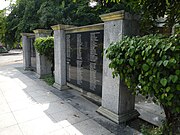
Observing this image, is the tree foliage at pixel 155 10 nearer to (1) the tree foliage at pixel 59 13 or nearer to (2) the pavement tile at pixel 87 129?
(2) the pavement tile at pixel 87 129

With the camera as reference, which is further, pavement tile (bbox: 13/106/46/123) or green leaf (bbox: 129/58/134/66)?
pavement tile (bbox: 13/106/46/123)

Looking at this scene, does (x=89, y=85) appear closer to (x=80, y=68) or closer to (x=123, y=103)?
(x=80, y=68)

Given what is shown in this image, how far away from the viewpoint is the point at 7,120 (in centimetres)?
346

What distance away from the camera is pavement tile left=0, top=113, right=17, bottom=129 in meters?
3.29

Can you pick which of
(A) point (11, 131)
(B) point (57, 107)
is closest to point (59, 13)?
(B) point (57, 107)

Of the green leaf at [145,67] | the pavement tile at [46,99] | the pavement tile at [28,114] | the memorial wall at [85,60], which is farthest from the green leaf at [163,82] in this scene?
the pavement tile at [46,99]

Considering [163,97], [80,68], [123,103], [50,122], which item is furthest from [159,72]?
[80,68]

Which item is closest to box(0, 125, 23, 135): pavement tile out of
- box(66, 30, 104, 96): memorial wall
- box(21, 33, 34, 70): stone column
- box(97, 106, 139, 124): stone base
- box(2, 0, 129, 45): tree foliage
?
box(97, 106, 139, 124): stone base

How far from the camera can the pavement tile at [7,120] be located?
3287 millimetres

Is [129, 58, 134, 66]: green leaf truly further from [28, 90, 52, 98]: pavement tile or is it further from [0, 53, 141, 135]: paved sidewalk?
[28, 90, 52, 98]: pavement tile

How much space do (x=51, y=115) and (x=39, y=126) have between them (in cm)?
51

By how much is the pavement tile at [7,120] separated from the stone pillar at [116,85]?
6.61ft

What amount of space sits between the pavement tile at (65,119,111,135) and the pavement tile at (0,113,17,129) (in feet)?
4.08

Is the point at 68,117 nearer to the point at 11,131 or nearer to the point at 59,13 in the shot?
the point at 11,131
